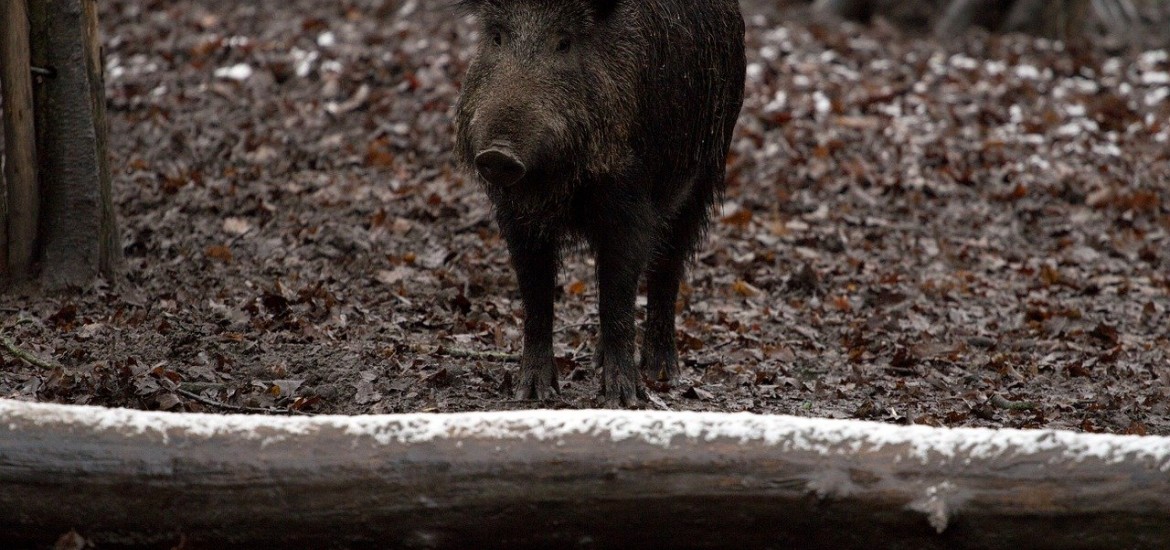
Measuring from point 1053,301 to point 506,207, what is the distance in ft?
12.9

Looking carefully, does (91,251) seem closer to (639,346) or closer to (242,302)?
(242,302)

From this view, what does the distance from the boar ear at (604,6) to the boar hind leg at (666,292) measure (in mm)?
1229

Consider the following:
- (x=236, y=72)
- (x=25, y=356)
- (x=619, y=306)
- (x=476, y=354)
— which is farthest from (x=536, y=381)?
(x=236, y=72)

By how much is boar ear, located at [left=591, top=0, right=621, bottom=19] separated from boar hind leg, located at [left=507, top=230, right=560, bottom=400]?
941mm

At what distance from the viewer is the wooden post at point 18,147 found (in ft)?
18.1

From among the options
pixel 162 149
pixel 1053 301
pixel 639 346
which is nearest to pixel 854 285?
pixel 1053 301

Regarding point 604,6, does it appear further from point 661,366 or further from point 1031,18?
point 1031,18

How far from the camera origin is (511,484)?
10.6 feet

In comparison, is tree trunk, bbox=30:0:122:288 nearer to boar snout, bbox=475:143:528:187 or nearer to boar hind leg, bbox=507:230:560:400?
boar hind leg, bbox=507:230:560:400

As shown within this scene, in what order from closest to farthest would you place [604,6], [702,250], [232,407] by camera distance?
1. [232,407]
2. [604,6]
3. [702,250]

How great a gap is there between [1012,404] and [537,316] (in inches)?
83.4

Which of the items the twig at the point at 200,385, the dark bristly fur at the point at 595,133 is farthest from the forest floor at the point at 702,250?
the dark bristly fur at the point at 595,133

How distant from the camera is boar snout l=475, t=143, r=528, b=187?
435 centimetres

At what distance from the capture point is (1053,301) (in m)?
7.35
